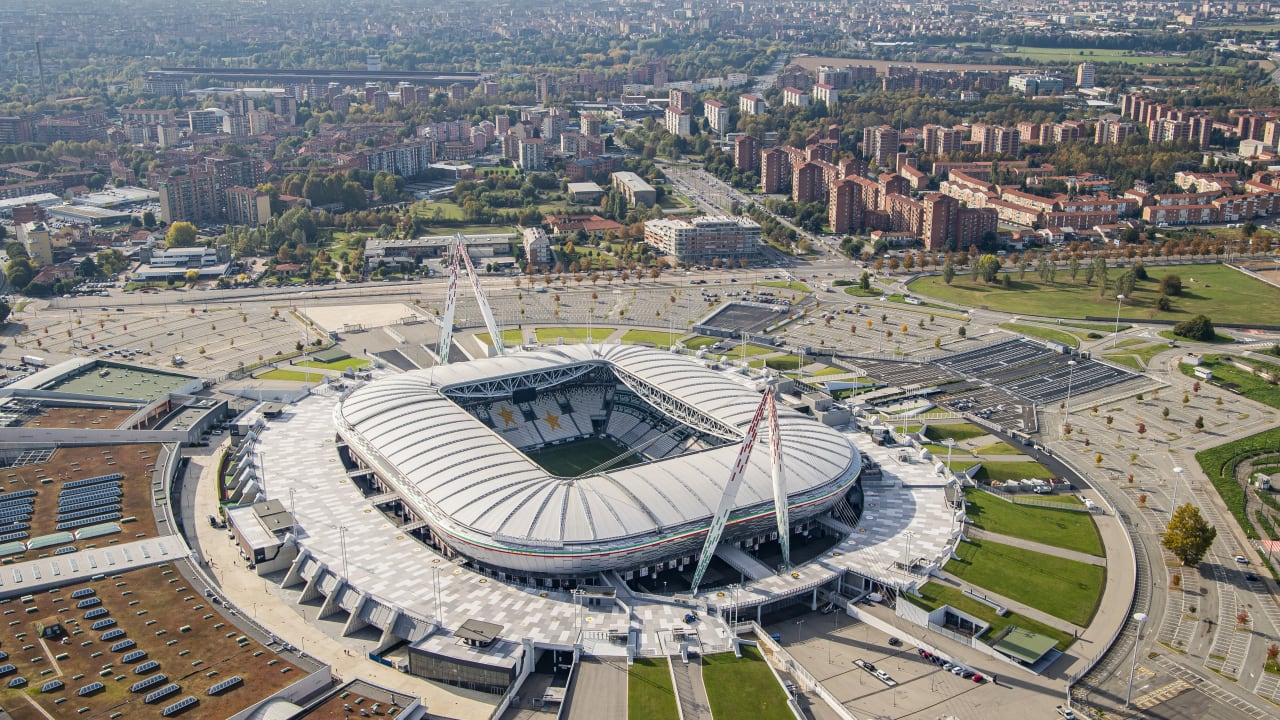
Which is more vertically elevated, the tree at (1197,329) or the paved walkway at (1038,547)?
the tree at (1197,329)

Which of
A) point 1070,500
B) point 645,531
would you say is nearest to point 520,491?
point 645,531

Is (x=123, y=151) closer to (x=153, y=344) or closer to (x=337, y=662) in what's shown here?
(x=153, y=344)

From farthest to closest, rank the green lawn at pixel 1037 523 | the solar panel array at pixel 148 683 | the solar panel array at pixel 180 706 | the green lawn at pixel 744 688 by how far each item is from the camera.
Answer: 1. the green lawn at pixel 1037 523
2. the green lawn at pixel 744 688
3. the solar panel array at pixel 148 683
4. the solar panel array at pixel 180 706

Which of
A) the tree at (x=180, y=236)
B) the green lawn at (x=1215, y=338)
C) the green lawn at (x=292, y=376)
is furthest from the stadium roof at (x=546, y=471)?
the tree at (x=180, y=236)

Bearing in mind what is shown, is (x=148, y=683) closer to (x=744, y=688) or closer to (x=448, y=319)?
(x=744, y=688)

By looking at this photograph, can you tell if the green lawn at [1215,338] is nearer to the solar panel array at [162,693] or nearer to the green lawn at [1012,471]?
the green lawn at [1012,471]

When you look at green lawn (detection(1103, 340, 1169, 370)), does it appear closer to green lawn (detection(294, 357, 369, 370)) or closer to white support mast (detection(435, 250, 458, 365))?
white support mast (detection(435, 250, 458, 365))
